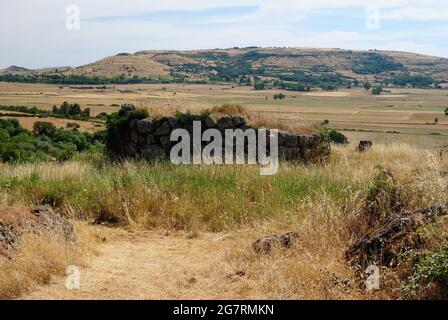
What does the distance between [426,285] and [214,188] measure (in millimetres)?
4709

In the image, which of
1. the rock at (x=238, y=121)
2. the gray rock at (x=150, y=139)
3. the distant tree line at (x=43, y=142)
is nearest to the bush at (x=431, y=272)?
the rock at (x=238, y=121)

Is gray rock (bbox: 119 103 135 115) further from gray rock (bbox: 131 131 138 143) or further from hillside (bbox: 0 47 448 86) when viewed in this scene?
hillside (bbox: 0 47 448 86)

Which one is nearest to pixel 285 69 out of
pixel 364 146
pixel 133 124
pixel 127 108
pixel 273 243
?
pixel 364 146

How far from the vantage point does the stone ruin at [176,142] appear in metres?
14.0

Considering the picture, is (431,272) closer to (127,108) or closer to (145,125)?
(145,125)

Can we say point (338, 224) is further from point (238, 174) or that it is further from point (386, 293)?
point (238, 174)

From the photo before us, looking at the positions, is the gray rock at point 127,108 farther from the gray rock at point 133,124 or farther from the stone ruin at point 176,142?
the gray rock at point 133,124

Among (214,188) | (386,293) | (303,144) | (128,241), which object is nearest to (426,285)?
Answer: (386,293)

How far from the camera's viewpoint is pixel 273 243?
19.6 feet

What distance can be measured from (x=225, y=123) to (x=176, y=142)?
1.40 metres

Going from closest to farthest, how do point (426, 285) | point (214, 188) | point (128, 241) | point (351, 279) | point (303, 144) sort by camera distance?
point (426, 285) < point (351, 279) < point (128, 241) < point (214, 188) < point (303, 144)

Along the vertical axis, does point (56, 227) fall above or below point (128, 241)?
above

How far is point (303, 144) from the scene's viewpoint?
14406 mm

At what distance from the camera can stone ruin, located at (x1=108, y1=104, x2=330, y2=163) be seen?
46.0 ft
